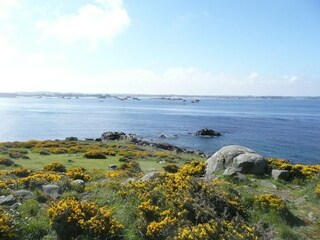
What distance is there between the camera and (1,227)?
33.2 ft

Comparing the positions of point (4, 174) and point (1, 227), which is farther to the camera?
point (4, 174)

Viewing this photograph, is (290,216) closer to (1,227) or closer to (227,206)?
(227,206)

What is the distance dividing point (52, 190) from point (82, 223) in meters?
4.06

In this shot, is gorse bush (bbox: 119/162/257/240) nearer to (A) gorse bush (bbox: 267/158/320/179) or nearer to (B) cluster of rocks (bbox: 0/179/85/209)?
(B) cluster of rocks (bbox: 0/179/85/209)

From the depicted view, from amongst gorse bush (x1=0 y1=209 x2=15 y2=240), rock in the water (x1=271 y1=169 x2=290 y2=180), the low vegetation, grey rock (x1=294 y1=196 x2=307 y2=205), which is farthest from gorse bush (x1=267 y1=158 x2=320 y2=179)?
gorse bush (x1=0 y1=209 x2=15 y2=240)

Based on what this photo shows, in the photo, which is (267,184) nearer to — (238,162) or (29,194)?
(238,162)

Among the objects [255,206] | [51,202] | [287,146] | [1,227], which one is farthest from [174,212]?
[287,146]

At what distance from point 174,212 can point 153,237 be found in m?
1.43

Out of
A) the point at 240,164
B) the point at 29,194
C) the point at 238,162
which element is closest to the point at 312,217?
the point at 240,164

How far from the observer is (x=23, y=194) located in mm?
13516

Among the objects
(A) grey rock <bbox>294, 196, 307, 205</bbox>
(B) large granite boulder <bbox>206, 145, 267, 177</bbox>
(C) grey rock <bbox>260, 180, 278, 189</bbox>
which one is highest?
(B) large granite boulder <bbox>206, 145, 267, 177</bbox>

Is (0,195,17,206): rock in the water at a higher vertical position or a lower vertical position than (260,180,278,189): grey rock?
higher

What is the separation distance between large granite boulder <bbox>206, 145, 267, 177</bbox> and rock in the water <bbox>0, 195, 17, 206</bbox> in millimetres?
11191

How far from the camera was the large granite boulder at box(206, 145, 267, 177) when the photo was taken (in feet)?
68.0
